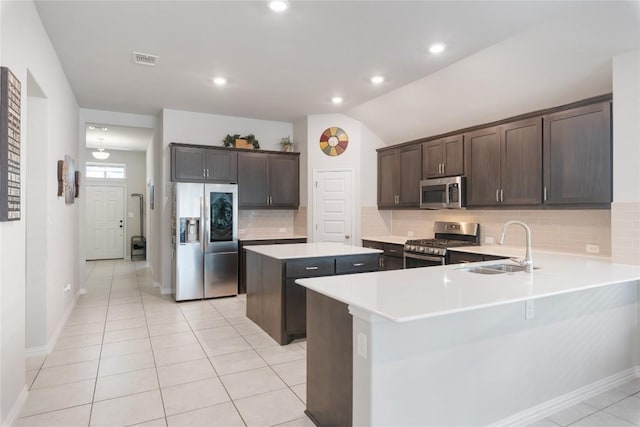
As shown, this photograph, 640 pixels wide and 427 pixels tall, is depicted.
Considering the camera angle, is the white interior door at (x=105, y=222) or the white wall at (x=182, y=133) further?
the white interior door at (x=105, y=222)

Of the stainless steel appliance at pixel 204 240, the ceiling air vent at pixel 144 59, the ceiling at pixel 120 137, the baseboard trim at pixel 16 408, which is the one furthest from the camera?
the ceiling at pixel 120 137

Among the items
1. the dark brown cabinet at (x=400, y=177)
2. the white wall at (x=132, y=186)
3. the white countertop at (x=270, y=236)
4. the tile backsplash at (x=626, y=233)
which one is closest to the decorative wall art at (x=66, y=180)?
the white countertop at (x=270, y=236)

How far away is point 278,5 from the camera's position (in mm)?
2824

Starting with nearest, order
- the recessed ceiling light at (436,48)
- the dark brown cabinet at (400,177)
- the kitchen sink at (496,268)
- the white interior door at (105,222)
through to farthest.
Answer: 1. the kitchen sink at (496,268)
2. the recessed ceiling light at (436,48)
3. the dark brown cabinet at (400,177)
4. the white interior door at (105,222)

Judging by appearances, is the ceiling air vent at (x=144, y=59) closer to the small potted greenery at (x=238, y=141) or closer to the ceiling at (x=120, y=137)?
the small potted greenery at (x=238, y=141)

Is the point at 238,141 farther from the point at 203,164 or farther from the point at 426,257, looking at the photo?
the point at 426,257

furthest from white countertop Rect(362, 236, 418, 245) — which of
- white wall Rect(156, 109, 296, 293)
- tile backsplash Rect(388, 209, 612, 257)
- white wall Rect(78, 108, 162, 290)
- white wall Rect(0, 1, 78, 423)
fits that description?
white wall Rect(0, 1, 78, 423)

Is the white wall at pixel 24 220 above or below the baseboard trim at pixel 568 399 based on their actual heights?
above

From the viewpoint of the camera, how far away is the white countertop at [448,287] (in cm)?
168

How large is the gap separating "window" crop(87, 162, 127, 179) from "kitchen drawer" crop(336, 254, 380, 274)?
830 centimetres

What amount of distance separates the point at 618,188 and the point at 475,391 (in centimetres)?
220

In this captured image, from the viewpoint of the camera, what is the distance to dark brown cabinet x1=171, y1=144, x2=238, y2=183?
18.3 ft

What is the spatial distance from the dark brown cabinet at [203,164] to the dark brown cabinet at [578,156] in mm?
4321

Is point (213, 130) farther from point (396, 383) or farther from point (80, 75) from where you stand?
point (396, 383)
